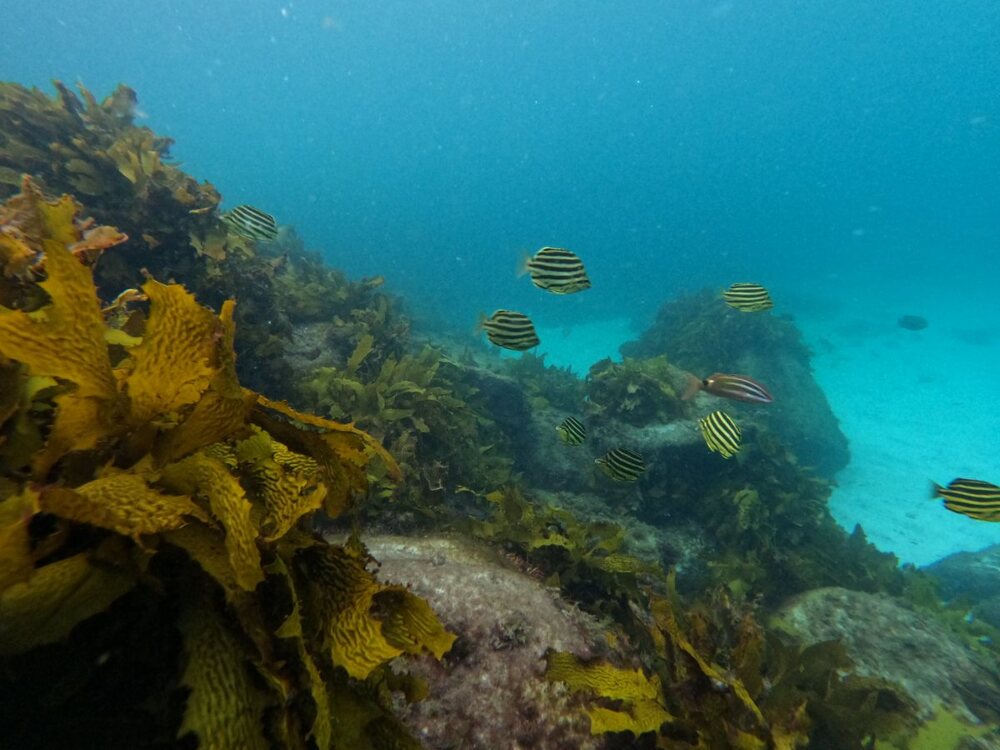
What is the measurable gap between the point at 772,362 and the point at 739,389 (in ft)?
39.5

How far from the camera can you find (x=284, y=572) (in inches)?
46.1

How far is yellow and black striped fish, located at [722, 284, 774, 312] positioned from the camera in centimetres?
559

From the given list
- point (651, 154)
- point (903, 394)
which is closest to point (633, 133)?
point (651, 154)

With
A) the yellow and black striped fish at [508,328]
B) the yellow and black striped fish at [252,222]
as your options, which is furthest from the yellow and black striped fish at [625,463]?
the yellow and black striped fish at [252,222]

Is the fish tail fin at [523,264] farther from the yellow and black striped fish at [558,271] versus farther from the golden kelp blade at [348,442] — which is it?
the golden kelp blade at [348,442]

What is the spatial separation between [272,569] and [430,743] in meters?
1.09

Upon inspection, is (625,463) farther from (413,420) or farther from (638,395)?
(638,395)

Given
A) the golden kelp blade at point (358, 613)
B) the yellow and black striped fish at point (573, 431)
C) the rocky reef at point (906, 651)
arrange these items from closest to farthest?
1. the golden kelp blade at point (358, 613)
2. the rocky reef at point (906, 651)
3. the yellow and black striped fish at point (573, 431)

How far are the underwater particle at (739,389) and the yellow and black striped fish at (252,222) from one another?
5.28m

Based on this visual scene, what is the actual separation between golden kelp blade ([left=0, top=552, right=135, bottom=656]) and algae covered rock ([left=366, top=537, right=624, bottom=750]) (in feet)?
2.82

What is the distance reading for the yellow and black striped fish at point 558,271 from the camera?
4.51 metres

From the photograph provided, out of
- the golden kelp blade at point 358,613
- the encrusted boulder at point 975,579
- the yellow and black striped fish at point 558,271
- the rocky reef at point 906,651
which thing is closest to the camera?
the golden kelp blade at point 358,613

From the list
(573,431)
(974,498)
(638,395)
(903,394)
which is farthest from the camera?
(903,394)

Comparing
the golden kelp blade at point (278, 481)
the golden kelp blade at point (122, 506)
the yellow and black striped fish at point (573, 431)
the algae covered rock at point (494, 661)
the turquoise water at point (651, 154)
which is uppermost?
the turquoise water at point (651, 154)
